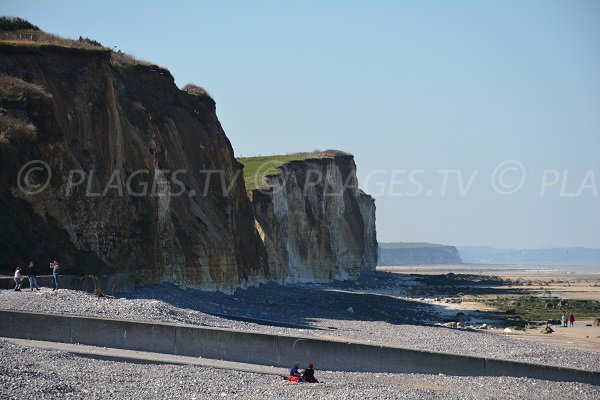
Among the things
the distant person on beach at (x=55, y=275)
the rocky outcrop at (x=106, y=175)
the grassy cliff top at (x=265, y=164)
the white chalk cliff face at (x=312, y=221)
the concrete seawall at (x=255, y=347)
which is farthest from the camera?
the grassy cliff top at (x=265, y=164)

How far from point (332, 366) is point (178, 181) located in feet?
92.4

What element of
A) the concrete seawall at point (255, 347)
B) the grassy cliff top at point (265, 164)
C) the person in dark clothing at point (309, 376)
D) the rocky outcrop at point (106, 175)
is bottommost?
the person in dark clothing at point (309, 376)

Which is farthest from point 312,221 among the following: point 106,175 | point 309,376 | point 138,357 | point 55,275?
point 309,376

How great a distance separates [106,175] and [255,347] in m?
19.0

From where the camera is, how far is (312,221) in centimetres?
10150

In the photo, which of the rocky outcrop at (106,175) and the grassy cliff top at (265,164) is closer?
the rocky outcrop at (106,175)

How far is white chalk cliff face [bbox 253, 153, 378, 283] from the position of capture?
84938 millimetres

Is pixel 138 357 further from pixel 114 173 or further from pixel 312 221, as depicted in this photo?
pixel 312 221

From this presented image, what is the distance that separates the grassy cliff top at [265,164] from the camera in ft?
289

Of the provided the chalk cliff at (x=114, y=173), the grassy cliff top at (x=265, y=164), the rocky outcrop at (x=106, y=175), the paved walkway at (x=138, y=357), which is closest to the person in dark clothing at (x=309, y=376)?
the paved walkway at (x=138, y=357)

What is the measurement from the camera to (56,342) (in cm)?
2195

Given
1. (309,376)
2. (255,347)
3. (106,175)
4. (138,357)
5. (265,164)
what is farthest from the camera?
(265,164)

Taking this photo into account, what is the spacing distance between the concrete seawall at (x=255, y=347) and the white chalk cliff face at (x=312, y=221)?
5439 centimetres

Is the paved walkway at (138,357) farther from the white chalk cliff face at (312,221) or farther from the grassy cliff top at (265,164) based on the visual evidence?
the grassy cliff top at (265,164)
